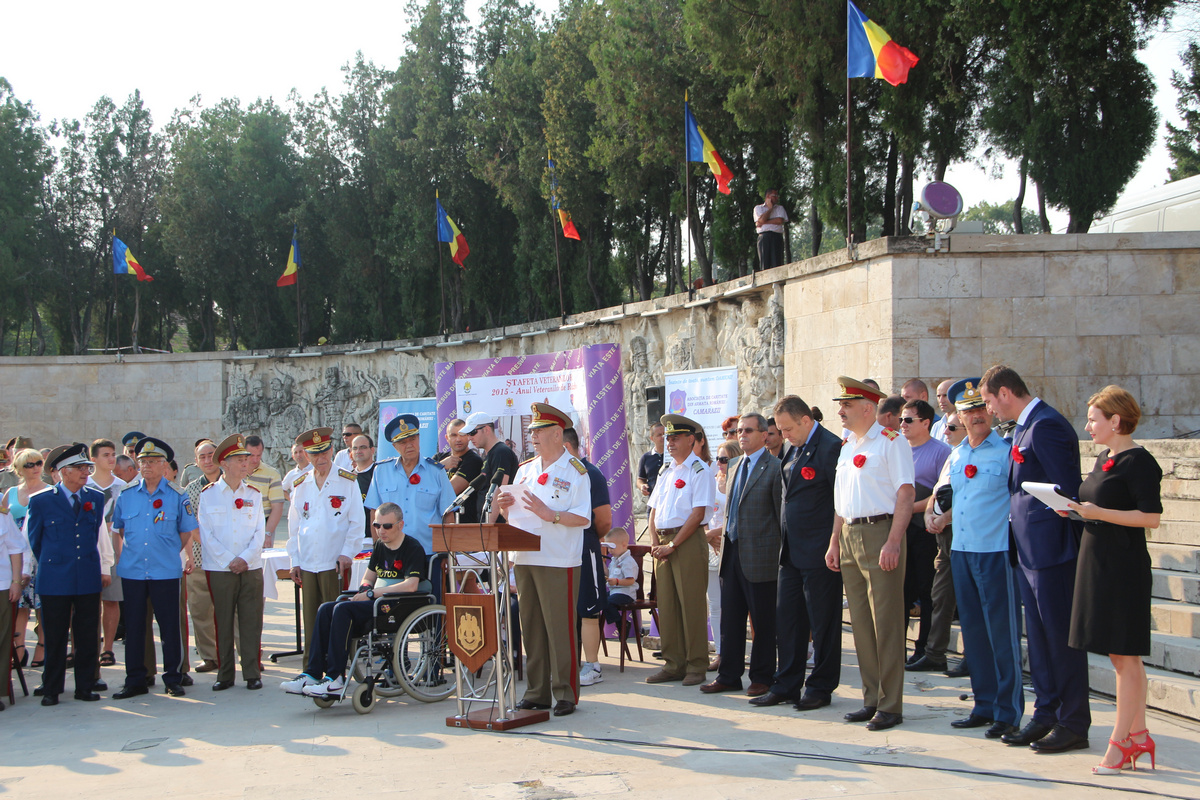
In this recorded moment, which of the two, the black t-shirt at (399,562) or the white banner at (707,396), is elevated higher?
the white banner at (707,396)

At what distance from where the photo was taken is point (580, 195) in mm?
22641

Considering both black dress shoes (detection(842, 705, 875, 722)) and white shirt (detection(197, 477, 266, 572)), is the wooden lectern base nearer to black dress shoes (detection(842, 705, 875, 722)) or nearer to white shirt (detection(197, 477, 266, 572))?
black dress shoes (detection(842, 705, 875, 722))

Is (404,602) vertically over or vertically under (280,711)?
over

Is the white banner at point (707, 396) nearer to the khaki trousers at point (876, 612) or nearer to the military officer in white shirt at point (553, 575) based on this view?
the military officer in white shirt at point (553, 575)

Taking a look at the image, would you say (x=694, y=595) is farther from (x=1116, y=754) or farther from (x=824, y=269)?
(x=824, y=269)

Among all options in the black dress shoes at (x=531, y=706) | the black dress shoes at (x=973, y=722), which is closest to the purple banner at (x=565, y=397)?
the black dress shoes at (x=531, y=706)

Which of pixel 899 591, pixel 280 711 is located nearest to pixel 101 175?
pixel 280 711

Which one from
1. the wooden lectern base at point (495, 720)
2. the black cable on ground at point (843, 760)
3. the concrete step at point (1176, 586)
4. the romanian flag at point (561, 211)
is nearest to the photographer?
the black cable on ground at point (843, 760)

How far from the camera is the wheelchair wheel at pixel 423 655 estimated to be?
6.45 metres

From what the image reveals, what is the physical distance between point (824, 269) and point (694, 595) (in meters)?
6.25

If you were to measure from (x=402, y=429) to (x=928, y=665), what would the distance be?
4335 mm

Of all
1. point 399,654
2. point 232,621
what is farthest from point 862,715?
point 232,621

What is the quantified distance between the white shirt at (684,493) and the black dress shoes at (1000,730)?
2333 mm

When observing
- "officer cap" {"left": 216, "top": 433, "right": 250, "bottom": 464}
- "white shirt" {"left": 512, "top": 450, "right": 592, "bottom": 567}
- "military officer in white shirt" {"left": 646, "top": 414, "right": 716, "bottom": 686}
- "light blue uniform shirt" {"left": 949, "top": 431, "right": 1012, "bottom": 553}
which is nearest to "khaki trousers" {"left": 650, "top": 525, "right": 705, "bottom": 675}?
"military officer in white shirt" {"left": 646, "top": 414, "right": 716, "bottom": 686}
